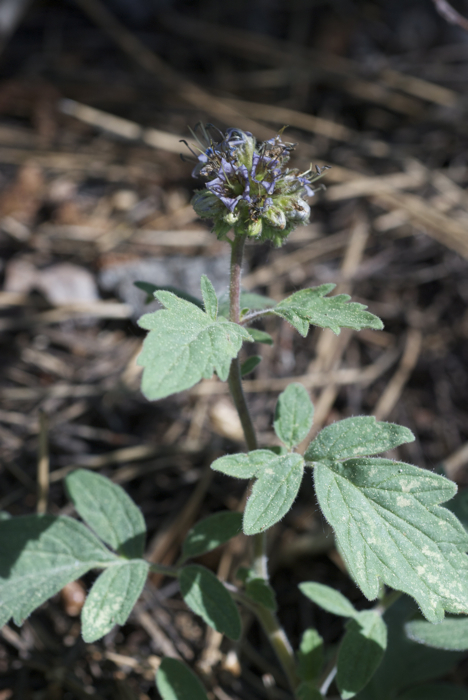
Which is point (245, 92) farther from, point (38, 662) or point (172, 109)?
point (38, 662)

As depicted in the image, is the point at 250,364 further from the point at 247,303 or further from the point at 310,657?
the point at 310,657

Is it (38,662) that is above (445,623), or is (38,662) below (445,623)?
below

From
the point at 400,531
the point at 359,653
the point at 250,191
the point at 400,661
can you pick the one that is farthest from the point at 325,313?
the point at 400,661

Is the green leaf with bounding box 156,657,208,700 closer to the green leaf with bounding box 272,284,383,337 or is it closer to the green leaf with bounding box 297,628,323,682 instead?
the green leaf with bounding box 297,628,323,682

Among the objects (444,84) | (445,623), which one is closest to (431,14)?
(444,84)

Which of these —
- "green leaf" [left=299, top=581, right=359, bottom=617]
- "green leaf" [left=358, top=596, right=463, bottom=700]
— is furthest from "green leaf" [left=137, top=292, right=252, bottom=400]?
"green leaf" [left=358, top=596, right=463, bottom=700]

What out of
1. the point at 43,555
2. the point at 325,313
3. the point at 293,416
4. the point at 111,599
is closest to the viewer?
the point at 325,313
